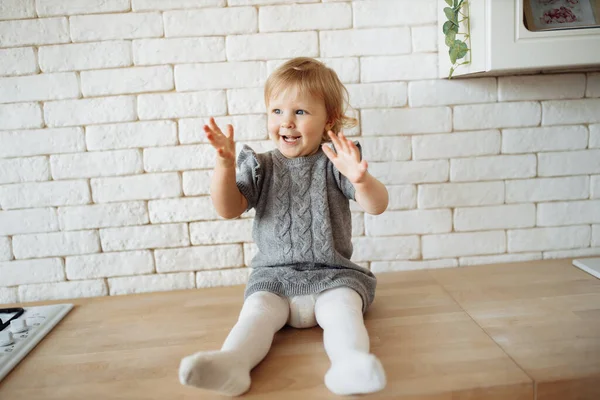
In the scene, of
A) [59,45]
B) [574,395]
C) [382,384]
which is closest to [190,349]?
[382,384]

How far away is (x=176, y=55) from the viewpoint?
3.85 feet

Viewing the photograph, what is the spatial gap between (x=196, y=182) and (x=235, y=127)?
0.18 meters

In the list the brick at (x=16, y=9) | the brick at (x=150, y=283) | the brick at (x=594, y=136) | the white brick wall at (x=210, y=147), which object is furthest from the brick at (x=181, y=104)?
the brick at (x=594, y=136)

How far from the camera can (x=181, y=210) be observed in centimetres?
124

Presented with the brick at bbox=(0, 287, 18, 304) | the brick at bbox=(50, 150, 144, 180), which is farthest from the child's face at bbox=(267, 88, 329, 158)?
the brick at bbox=(0, 287, 18, 304)

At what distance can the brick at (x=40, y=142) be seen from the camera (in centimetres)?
119

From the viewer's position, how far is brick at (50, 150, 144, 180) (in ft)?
3.94

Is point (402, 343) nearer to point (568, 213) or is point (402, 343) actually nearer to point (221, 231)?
point (221, 231)

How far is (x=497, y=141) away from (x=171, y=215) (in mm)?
929

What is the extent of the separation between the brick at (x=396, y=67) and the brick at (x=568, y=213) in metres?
0.52

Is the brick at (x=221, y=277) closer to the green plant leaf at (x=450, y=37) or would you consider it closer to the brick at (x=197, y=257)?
the brick at (x=197, y=257)

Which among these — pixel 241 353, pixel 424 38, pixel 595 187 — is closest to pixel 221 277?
pixel 241 353

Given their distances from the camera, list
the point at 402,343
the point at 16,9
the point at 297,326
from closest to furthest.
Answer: the point at 402,343, the point at 297,326, the point at 16,9

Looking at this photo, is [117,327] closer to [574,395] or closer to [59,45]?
[59,45]
